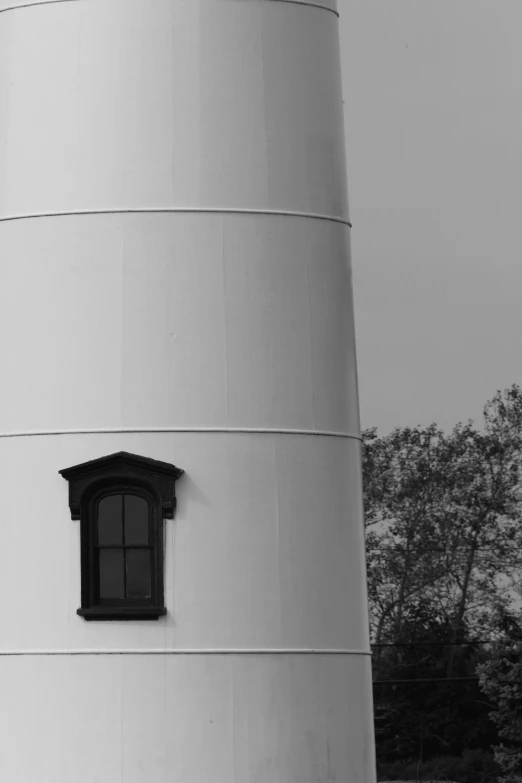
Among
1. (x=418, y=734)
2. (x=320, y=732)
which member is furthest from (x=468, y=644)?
(x=320, y=732)

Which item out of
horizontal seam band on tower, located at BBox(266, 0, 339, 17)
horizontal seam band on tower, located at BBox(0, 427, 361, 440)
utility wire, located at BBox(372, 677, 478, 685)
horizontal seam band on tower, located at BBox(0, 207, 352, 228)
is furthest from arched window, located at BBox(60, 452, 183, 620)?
utility wire, located at BBox(372, 677, 478, 685)

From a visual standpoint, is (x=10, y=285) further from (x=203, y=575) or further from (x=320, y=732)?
(x=320, y=732)

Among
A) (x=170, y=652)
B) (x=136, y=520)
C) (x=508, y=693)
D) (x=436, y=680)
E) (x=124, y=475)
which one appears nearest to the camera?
(x=170, y=652)

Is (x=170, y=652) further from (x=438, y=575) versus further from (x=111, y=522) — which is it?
(x=438, y=575)

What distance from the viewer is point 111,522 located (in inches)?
525

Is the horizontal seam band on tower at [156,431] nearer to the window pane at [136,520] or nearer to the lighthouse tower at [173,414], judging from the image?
the lighthouse tower at [173,414]

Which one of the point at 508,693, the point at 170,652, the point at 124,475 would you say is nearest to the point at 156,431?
the point at 124,475

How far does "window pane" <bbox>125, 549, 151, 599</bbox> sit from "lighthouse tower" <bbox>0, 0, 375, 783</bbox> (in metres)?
0.01

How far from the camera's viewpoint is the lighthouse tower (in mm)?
13008

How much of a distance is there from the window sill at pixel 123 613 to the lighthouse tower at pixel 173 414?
15 mm

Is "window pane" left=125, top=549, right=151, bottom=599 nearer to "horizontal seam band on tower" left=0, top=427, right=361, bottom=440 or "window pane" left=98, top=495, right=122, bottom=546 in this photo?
"window pane" left=98, top=495, right=122, bottom=546

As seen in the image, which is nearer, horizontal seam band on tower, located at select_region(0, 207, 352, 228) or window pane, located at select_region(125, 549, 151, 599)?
window pane, located at select_region(125, 549, 151, 599)

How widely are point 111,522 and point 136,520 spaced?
0.62 feet

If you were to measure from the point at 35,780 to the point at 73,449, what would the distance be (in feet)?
7.97
